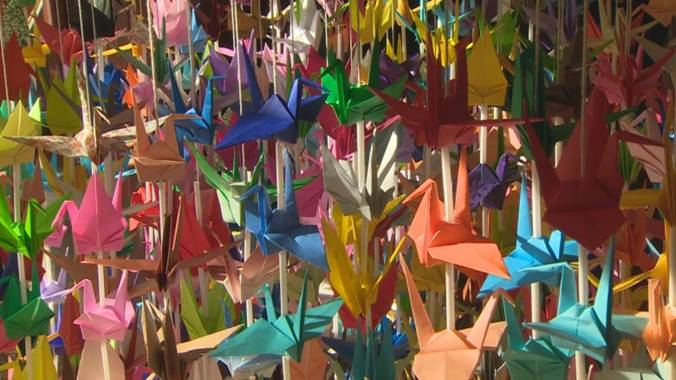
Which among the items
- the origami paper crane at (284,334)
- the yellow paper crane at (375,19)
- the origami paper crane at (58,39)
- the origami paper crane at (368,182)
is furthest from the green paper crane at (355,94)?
the origami paper crane at (58,39)

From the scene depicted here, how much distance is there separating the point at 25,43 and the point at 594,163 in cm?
85

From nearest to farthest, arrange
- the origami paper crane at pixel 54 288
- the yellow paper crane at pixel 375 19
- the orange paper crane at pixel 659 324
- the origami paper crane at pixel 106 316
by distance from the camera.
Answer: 1. the orange paper crane at pixel 659 324
2. the origami paper crane at pixel 106 316
3. the origami paper crane at pixel 54 288
4. the yellow paper crane at pixel 375 19

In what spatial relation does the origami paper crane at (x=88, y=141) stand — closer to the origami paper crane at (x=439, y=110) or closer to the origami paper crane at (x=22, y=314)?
the origami paper crane at (x=22, y=314)

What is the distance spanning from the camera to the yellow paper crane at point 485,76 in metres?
0.60

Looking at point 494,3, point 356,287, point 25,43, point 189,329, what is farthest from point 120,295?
point 25,43

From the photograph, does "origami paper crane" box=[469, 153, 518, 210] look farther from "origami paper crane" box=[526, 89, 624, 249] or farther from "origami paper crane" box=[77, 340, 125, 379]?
"origami paper crane" box=[77, 340, 125, 379]

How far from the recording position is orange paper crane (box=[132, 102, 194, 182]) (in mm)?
627

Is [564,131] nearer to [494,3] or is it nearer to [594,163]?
[594,163]

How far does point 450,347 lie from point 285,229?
14 centimetres

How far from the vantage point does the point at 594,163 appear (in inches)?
20.3

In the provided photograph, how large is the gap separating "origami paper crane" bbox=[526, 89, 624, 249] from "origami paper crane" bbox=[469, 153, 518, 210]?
160 mm

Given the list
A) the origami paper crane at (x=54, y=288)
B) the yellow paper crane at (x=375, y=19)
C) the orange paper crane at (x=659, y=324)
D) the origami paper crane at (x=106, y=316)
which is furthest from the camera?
the yellow paper crane at (x=375, y=19)

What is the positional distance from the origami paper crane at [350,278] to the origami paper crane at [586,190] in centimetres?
11

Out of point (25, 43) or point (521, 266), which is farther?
point (25, 43)
